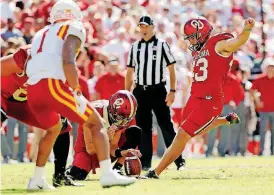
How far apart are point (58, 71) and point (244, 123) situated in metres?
8.38

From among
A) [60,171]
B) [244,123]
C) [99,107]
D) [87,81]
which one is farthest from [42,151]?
[244,123]

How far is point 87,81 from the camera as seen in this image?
15172mm

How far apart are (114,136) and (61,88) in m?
1.50

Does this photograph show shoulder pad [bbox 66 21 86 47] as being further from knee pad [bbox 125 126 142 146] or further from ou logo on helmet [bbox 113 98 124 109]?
knee pad [bbox 125 126 142 146]

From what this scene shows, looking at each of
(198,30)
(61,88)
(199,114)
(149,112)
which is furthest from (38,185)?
(149,112)

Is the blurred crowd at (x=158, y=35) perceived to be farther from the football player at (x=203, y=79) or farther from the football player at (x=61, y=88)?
the football player at (x=61, y=88)

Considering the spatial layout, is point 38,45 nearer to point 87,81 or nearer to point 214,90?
point 214,90

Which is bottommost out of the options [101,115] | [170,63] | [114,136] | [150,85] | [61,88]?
[114,136]

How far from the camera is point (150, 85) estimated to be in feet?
38.3

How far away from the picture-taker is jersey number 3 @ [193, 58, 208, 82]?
948 cm

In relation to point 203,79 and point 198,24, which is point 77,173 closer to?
point 203,79

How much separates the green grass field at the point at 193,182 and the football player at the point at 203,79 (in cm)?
49

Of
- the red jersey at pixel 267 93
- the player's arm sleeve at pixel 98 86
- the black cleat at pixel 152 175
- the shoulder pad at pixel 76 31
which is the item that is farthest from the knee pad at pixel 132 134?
the red jersey at pixel 267 93

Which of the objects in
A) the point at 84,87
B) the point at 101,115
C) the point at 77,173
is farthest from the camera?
the point at 84,87
